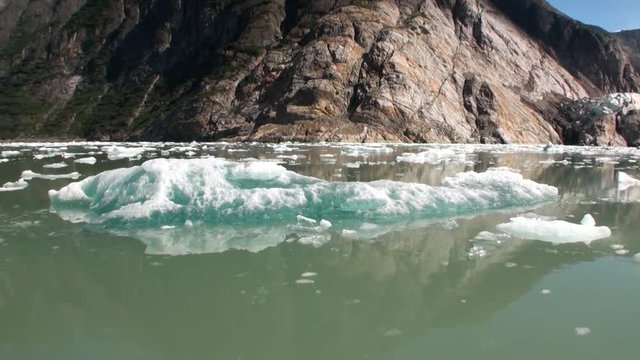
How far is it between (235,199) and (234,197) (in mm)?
66

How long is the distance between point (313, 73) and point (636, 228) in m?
63.4

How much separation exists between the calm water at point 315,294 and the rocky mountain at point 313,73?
54.8 m

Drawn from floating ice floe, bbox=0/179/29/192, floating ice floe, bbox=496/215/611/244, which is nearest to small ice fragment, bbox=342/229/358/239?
floating ice floe, bbox=496/215/611/244

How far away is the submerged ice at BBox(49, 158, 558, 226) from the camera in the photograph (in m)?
12.5

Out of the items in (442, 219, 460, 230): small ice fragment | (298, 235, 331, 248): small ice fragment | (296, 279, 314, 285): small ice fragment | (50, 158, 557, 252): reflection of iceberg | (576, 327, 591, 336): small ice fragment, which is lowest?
(576, 327, 591, 336): small ice fragment

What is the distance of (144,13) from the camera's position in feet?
393

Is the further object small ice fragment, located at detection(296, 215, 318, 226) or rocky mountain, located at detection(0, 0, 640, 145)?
rocky mountain, located at detection(0, 0, 640, 145)

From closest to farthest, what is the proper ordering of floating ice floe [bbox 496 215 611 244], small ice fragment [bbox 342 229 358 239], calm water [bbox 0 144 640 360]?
calm water [bbox 0 144 640 360] → floating ice floe [bbox 496 215 611 244] → small ice fragment [bbox 342 229 358 239]

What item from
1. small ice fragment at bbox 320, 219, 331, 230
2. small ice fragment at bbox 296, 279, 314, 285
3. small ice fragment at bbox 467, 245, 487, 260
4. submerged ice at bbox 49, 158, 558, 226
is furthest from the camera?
submerged ice at bbox 49, 158, 558, 226

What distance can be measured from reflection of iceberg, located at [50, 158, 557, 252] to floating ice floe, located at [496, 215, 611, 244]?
2.35m

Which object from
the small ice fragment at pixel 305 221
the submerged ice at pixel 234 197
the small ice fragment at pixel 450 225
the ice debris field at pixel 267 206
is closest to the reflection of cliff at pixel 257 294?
the ice debris field at pixel 267 206

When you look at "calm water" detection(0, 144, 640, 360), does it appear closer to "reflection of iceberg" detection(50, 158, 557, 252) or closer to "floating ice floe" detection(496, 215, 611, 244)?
"floating ice floe" detection(496, 215, 611, 244)

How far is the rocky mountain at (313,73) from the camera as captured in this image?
236 feet

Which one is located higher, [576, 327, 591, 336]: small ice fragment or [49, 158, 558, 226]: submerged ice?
[49, 158, 558, 226]: submerged ice
